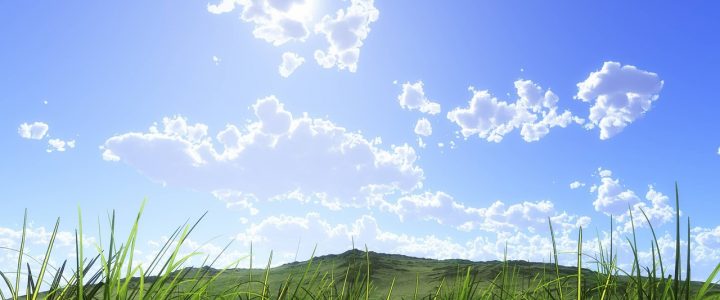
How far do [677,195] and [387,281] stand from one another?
7709 mm

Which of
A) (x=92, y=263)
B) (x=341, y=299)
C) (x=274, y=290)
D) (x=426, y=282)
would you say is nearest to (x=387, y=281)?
(x=426, y=282)

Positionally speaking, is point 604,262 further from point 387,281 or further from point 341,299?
point 387,281

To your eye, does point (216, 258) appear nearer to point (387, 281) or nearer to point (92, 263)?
point (92, 263)

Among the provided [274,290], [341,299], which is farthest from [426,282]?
[341,299]

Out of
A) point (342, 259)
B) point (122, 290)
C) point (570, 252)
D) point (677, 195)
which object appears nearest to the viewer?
point (677, 195)

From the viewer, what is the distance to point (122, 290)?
157cm

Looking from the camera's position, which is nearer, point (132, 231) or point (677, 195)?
point (677, 195)

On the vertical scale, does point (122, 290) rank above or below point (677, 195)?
below

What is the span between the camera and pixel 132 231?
162 centimetres

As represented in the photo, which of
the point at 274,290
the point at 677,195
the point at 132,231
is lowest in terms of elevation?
the point at 274,290

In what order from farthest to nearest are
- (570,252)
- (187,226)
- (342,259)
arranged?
1. (342,259)
2. (570,252)
3. (187,226)

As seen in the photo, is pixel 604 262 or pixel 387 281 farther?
pixel 387 281

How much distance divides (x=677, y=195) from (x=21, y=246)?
1715mm

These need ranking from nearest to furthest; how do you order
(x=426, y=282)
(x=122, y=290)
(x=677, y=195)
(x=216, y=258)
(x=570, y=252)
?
(x=677, y=195)
(x=122, y=290)
(x=570, y=252)
(x=216, y=258)
(x=426, y=282)
